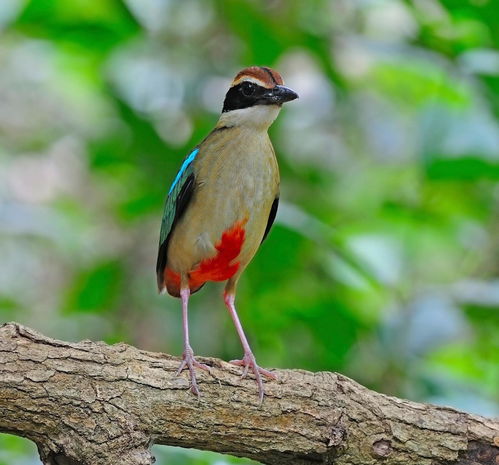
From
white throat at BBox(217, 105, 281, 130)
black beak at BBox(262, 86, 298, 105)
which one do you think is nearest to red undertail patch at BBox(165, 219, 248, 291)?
white throat at BBox(217, 105, 281, 130)

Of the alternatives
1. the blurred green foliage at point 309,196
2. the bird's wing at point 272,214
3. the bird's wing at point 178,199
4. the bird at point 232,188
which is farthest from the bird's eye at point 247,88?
the blurred green foliage at point 309,196

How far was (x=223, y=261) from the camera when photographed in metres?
5.14

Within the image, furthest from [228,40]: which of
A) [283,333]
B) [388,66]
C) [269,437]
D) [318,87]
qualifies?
[269,437]

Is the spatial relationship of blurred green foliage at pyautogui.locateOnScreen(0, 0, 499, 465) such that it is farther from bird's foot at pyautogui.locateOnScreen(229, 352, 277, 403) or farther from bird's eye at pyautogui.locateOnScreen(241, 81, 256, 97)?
bird's eye at pyautogui.locateOnScreen(241, 81, 256, 97)

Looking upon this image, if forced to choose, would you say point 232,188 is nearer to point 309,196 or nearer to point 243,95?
point 243,95

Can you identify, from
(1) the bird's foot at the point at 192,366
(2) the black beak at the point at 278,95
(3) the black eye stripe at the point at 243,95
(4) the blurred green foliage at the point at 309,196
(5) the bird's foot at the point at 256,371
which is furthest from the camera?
(4) the blurred green foliage at the point at 309,196

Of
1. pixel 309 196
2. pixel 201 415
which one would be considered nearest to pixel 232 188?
pixel 201 415

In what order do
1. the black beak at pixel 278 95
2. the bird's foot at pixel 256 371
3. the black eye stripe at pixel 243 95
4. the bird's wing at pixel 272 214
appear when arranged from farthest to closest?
the bird's wing at pixel 272 214
the black eye stripe at pixel 243 95
the black beak at pixel 278 95
the bird's foot at pixel 256 371

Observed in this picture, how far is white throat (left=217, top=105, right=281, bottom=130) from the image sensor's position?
5121mm

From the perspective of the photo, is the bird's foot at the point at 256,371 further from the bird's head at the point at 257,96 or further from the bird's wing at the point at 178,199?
the bird's head at the point at 257,96

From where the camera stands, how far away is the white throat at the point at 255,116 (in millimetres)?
5121

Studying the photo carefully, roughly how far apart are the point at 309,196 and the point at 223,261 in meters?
2.36

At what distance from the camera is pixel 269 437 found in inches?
166

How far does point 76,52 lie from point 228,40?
3.99ft
